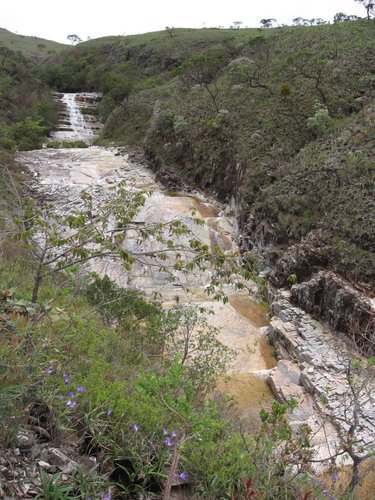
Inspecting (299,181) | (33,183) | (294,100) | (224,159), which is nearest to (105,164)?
Result: (33,183)

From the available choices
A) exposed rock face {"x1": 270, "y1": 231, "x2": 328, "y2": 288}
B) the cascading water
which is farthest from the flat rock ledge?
the cascading water

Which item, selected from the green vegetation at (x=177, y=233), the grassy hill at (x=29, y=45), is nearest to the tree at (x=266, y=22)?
the green vegetation at (x=177, y=233)

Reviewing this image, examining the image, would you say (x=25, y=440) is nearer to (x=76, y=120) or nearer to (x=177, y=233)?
(x=177, y=233)

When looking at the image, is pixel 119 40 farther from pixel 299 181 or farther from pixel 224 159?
pixel 299 181

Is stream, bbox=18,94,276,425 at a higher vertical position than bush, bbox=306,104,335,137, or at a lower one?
lower

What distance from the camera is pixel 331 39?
24938 millimetres

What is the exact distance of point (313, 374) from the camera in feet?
29.5

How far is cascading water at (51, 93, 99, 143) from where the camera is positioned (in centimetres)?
3177

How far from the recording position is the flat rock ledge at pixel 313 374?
295 inches

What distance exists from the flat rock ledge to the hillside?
1639 millimetres

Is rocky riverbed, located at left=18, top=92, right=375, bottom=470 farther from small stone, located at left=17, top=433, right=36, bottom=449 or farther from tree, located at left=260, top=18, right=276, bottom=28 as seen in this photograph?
tree, located at left=260, top=18, right=276, bottom=28

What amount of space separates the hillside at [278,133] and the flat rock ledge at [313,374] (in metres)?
1.64

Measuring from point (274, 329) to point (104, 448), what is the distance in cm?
850

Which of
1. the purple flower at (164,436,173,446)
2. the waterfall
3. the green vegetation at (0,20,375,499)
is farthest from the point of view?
the waterfall
